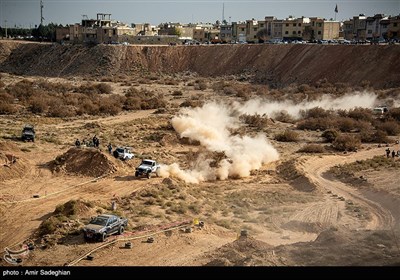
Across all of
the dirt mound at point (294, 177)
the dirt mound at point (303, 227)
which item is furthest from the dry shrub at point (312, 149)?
the dirt mound at point (303, 227)

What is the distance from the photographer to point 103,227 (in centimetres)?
1477

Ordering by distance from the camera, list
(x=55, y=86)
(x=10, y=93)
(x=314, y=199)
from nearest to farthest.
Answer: (x=314, y=199), (x=10, y=93), (x=55, y=86)

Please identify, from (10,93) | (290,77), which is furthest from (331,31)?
(10,93)

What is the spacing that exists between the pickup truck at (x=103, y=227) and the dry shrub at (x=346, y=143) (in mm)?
17774

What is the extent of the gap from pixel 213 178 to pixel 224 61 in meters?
53.1

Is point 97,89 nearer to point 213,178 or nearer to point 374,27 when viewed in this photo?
point 213,178

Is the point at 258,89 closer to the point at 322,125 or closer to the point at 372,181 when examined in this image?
the point at 322,125

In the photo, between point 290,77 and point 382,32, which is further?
point 382,32

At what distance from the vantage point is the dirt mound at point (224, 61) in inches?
2251

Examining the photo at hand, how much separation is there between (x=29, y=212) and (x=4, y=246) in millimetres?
3065

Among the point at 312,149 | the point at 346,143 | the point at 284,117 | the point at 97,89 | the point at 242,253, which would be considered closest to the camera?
the point at 242,253

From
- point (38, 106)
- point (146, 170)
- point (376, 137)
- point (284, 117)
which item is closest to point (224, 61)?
point (284, 117)

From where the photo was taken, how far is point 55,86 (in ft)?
189
